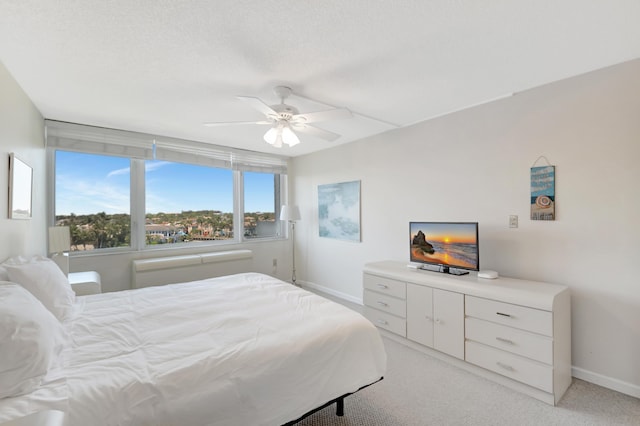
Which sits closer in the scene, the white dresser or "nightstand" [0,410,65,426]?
"nightstand" [0,410,65,426]

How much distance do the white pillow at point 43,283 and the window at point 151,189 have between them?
1692 mm

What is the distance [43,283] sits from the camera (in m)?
1.89

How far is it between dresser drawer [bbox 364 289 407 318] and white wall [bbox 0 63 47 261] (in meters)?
3.19

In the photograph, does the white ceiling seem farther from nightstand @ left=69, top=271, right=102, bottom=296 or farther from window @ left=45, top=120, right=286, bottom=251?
nightstand @ left=69, top=271, right=102, bottom=296

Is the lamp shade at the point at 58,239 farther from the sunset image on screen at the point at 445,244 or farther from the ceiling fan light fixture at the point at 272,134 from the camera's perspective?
the sunset image on screen at the point at 445,244

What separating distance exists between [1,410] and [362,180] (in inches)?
150

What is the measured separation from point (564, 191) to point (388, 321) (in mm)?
2029

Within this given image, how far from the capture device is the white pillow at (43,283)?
71.2 inches

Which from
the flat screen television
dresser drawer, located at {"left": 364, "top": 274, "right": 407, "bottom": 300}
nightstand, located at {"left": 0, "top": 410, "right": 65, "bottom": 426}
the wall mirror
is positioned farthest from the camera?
dresser drawer, located at {"left": 364, "top": 274, "right": 407, "bottom": 300}

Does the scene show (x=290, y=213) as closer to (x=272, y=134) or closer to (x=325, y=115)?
(x=272, y=134)

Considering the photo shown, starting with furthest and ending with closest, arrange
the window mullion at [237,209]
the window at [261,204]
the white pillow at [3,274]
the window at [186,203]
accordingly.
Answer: the window at [261,204], the window mullion at [237,209], the window at [186,203], the white pillow at [3,274]

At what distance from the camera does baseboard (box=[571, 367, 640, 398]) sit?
207 cm

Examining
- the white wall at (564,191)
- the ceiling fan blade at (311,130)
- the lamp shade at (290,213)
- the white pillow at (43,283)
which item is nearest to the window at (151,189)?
the lamp shade at (290,213)

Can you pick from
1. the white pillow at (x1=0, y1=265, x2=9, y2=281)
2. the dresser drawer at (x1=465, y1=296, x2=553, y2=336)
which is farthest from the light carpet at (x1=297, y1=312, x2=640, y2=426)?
the white pillow at (x1=0, y1=265, x2=9, y2=281)
